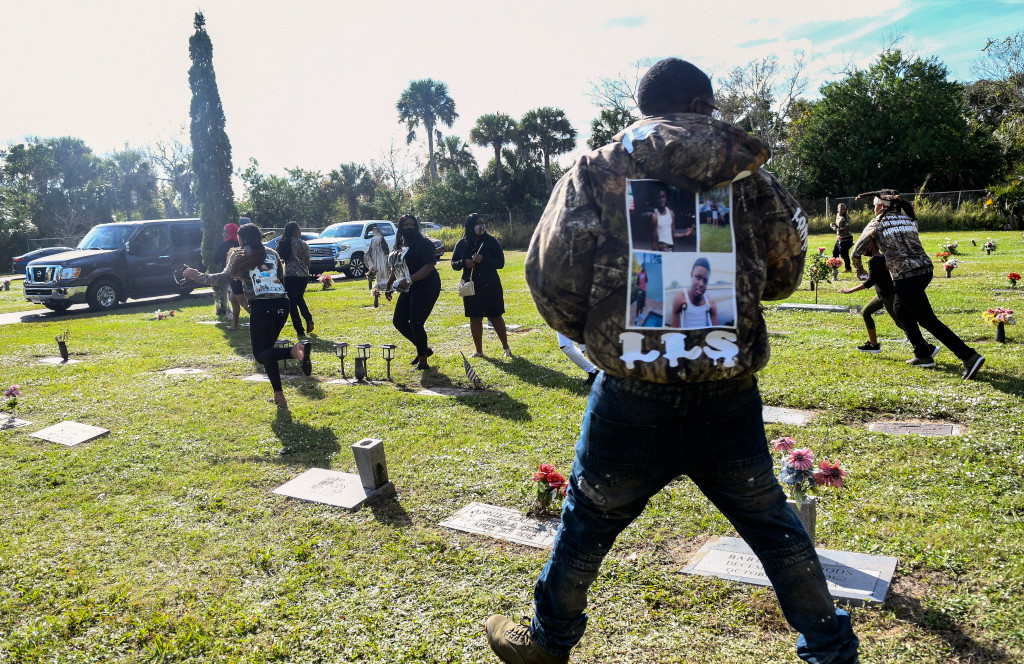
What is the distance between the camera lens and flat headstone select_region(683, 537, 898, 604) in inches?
115

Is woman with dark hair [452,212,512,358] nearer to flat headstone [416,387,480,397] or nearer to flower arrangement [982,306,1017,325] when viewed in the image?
flat headstone [416,387,480,397]

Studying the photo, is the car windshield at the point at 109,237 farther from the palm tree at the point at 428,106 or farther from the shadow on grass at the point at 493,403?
the palm tree at the point at 428,106

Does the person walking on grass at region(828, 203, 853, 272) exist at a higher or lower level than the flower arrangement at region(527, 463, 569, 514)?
higher

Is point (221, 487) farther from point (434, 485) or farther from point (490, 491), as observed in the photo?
point (490, 491)

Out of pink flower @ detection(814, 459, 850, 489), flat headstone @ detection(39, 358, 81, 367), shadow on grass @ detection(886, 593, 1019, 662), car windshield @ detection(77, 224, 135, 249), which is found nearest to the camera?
shadow on grass @ detection(886, 593, 1019, 662)

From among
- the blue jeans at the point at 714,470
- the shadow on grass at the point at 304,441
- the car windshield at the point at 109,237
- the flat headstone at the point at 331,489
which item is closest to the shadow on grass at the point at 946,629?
the blue jeans at the point at 714,470

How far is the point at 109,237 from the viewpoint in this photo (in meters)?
16.9

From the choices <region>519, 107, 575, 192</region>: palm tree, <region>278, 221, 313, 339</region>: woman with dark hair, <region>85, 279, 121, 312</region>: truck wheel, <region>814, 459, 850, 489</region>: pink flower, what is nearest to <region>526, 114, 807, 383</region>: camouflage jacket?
<region>814, 459, 850, 489</region>: pink flower

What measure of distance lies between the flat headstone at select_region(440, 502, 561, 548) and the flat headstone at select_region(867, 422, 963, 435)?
2.81 meters

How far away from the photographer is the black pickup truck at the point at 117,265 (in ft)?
52.1

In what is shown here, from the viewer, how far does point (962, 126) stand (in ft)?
111

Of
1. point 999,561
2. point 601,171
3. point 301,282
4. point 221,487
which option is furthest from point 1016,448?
point 301,282

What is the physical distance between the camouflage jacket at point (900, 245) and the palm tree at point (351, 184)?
46593 mm

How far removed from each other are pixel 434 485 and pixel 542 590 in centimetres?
238
